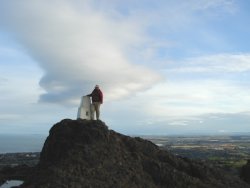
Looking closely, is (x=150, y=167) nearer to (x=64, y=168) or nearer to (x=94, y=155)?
(x=94, y=155)

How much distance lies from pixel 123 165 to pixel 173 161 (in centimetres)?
475

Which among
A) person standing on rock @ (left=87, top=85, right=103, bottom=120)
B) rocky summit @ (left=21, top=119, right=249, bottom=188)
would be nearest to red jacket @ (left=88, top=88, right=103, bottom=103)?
person standing on rock @ (left=87, top=85, right=103, bottom=120)

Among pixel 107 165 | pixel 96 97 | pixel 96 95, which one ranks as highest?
pixel 96 95

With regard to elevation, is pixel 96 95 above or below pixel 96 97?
above

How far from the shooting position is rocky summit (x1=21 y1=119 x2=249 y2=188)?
28047 millimetres

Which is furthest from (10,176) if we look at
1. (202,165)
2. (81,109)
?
(202,165)

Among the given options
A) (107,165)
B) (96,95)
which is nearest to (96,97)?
(96,95)

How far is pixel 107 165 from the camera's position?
1178 inches

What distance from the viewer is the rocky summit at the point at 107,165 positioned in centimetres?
2805

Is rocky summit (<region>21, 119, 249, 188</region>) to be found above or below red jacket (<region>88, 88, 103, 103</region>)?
below

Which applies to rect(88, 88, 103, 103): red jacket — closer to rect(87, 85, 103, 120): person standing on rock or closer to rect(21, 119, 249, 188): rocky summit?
rect(87, 85, 103, 120): person standing on rock

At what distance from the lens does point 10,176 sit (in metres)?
42.4

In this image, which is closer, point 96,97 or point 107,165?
point 107,165

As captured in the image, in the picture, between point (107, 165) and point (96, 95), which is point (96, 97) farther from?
point (107, 165)
